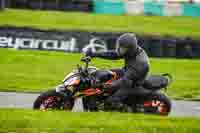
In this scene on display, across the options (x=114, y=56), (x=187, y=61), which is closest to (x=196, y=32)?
(x=187, y=61)

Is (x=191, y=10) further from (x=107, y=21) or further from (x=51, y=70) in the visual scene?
(x=51, y=70)

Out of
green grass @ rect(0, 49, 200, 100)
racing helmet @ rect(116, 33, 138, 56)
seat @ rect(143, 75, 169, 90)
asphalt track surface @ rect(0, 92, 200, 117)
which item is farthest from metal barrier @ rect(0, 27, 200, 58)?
racing helmet @ rect(116, 33, 138, 56)

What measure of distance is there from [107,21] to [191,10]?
7468mm

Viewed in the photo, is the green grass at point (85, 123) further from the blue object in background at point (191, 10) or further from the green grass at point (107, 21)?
the blue object in background at point (191, 10)

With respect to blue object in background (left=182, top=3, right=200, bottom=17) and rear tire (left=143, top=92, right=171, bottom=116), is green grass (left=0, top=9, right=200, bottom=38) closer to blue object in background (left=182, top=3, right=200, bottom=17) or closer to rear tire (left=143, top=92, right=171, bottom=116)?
blue object in background (left=182, top=3, right=200, bottom=17)

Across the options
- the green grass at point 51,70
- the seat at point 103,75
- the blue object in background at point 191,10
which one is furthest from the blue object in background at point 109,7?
the seat at point 103,75

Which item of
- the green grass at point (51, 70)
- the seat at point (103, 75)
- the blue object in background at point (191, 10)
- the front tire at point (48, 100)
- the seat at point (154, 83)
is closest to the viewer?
the front tire at point (48, 100)

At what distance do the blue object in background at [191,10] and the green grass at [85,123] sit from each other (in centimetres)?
2383

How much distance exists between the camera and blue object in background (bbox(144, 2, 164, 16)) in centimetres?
3378

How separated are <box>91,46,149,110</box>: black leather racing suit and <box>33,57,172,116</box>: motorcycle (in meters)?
0.12

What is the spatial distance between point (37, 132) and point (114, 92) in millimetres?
2958

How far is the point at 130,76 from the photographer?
471 inches

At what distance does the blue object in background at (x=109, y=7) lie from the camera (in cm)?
3375

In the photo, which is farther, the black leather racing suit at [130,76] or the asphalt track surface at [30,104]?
the asphalt track surface at [30,104]
